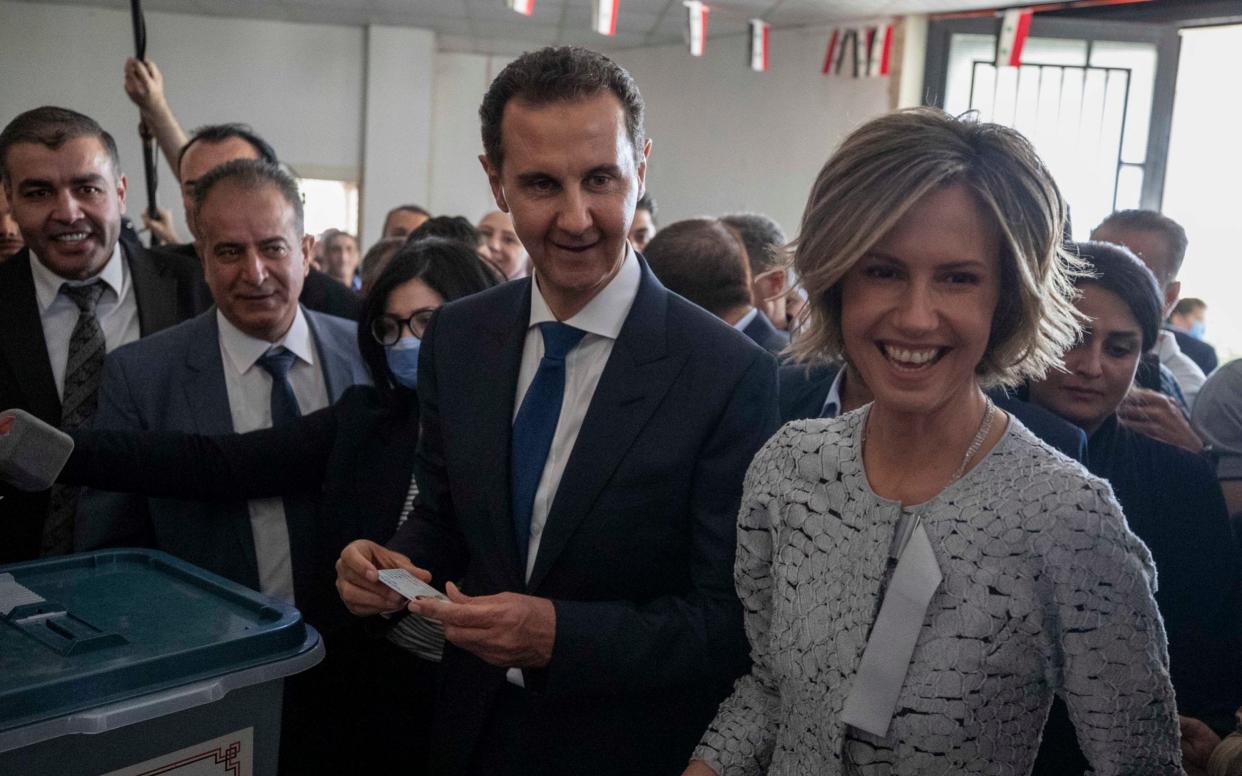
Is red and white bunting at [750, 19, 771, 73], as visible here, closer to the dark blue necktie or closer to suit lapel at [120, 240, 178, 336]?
suit lapel at [120, 240, 178, 336]

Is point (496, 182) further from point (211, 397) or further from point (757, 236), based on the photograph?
point (757, 236)

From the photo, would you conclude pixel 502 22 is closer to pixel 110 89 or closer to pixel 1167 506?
pixel 110 89

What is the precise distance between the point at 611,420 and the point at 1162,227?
2.62m

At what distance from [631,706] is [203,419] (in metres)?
1.07

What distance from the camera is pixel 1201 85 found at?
6613 mm

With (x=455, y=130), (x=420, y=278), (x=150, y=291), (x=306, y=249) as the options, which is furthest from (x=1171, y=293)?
(x=455, y=130)

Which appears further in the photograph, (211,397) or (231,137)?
(231,137)

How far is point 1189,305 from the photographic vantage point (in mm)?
8656

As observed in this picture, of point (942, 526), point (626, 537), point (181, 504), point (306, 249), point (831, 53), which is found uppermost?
point (831, 53)

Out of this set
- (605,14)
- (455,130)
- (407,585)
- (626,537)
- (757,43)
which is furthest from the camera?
(455,130)

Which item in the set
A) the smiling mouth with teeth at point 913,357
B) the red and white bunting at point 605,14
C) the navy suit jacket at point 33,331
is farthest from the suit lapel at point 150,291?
the red and white bunting at point 605,14

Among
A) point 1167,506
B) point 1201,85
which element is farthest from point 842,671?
point 1201,85

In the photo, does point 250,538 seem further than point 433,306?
No

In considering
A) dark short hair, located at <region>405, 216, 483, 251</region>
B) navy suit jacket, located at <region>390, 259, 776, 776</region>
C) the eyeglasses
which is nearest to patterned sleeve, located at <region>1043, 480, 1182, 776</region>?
navy suit jacket, located at <region>390, 259, 776, 776</region>
